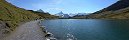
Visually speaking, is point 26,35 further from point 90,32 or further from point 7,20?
point 7,20

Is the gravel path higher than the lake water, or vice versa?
the gravel path

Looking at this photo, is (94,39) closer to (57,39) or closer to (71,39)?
(71,39)

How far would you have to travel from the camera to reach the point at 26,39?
45.4 m

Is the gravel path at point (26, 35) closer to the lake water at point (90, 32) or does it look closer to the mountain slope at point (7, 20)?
the mountain slope at point (7, 20)

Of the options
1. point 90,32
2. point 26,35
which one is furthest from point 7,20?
point 90,32

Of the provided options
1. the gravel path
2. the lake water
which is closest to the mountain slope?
the gravel path

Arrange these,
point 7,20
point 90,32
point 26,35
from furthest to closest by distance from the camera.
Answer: point 7,20 → point 90,32 → point 26,35

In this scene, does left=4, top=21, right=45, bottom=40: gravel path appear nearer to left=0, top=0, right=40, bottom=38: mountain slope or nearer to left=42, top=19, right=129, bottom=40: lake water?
left=0, top=0, right=40, bottom=38: mountain slope

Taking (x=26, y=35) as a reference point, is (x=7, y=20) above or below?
above

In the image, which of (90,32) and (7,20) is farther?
(7,20)

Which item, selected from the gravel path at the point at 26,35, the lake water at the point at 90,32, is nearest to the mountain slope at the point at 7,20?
the gravel path at the point at 26,35

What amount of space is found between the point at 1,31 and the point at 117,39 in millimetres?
31621

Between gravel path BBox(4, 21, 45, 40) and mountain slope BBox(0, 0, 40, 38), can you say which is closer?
gravel path BBox(4, 21, 45, 40)

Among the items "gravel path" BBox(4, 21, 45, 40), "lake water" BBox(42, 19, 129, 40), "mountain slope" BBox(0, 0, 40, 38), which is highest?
"mountain slope" BBox(0, 0, 40, 38)
